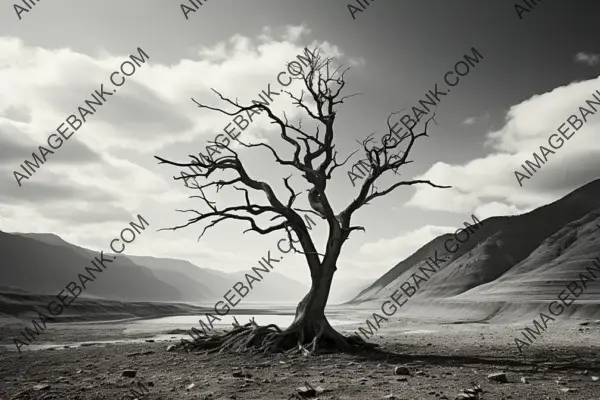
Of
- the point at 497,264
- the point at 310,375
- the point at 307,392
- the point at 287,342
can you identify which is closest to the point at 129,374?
the point at 310,375

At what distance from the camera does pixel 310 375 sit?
10984mm

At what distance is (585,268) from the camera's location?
7375 cm

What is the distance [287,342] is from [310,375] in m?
5.21

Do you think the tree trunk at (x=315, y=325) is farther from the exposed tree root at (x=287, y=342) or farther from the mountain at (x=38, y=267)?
the mountain at (x=38, y=267)

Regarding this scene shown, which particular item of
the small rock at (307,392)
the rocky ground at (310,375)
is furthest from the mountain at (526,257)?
the small rock at (307,392)

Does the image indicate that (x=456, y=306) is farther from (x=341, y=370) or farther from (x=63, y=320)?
(x=341, y=370)

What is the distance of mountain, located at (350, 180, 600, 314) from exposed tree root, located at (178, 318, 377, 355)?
51.3m

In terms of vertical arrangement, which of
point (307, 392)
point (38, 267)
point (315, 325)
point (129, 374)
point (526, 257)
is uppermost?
point (526, 257)

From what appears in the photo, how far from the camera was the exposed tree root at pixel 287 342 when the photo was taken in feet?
50.9

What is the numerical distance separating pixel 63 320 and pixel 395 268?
160 m

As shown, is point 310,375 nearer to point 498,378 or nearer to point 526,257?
point 498,378

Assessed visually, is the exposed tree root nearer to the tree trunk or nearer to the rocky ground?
the tree trunk

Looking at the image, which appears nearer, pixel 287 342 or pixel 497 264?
pixel 287 342

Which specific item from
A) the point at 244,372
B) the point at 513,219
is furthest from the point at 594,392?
the point at 513,219
